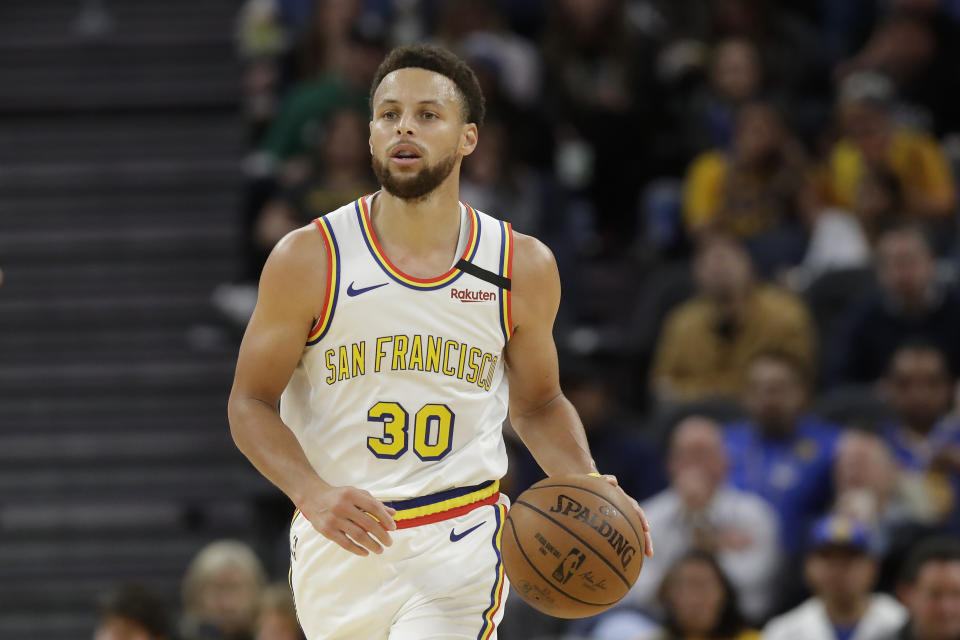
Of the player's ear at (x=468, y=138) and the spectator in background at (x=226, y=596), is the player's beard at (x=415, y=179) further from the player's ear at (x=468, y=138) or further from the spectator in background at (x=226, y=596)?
the spectator in background at (x=226, y=596)

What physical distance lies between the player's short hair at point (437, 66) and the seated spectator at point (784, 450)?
4.30 meters

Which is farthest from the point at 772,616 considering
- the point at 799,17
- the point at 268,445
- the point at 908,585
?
the point at 799,17

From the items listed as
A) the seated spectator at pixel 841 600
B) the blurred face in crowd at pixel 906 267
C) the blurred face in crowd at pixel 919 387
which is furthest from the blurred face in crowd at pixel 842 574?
the blurred face in crowd at pixel 906 267

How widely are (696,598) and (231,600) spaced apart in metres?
2.42

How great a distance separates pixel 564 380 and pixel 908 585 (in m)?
2.77

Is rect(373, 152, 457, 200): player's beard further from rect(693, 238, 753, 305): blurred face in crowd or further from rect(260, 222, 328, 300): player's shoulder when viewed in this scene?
rect(693, 238, 753, 305): blurred face in crowd

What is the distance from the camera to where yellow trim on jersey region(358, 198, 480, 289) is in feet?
15.1

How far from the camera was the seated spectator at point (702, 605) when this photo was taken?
23.8 ft

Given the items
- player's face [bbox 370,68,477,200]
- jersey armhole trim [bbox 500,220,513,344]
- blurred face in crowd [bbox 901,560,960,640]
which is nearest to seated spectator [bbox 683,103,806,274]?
blurred face in crowd [bbox 901,560,960,640]

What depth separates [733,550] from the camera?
8117 mm

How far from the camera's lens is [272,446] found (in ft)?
14.3

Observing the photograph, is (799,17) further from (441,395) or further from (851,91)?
(441,395)

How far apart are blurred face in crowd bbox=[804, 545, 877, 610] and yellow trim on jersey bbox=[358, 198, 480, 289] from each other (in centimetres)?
339

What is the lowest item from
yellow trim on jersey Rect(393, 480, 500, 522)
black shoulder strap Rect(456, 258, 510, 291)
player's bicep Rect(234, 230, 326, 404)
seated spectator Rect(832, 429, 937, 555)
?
seated spectator Rect(832, 429, 937, 555)
